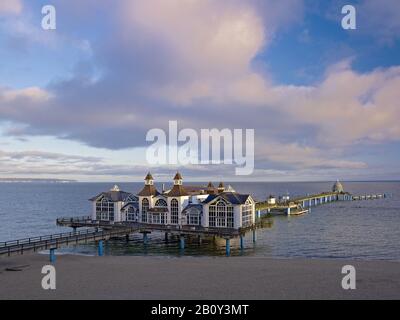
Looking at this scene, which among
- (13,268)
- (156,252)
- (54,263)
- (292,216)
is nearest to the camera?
(13,268)

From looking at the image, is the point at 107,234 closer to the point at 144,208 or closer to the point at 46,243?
the point at 46,243

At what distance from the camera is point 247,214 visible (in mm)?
60750

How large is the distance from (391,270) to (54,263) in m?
34.0

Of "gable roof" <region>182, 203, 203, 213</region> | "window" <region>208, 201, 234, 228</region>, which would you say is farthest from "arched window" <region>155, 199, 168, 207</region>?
"window" <region>208, 201, 234, 228</region>

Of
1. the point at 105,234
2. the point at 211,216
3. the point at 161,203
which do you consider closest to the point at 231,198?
the point at 211,216

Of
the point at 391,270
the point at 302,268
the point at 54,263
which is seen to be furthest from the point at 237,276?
the point at 54,263

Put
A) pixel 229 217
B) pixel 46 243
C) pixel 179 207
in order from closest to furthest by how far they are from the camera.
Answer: pixel 46 243 → pixel 229 217 → pixel 179 207

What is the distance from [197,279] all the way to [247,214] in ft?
87.0

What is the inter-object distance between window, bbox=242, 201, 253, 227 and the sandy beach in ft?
45.4

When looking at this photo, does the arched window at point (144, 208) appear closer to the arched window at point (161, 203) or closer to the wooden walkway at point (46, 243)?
the arched window at point (161, 203)
